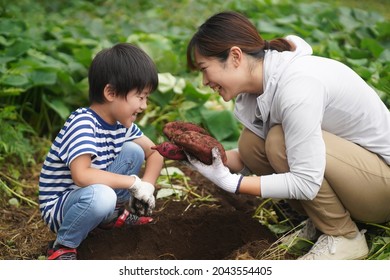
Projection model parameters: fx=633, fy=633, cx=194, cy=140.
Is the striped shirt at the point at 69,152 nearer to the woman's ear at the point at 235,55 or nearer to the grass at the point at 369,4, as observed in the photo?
the woman's ear at the point at 235,55

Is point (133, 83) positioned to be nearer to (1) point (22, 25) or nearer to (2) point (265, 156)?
(2) point (265, 156)

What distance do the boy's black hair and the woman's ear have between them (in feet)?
0.99

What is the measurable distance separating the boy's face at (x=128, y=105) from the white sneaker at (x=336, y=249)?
87cm

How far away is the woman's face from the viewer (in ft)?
7.98

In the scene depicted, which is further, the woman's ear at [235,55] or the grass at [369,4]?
the grass at [369,4]

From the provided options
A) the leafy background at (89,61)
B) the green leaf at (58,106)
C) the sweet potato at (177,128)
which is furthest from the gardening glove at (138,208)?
the green leaf at (58,106)

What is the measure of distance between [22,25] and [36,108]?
88cm

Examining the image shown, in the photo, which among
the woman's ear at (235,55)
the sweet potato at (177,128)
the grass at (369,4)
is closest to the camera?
the woman's ear at (235,55)

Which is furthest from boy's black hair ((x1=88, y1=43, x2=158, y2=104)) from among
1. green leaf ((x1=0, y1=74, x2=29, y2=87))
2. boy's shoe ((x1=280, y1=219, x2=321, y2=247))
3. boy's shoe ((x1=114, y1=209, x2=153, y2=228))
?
green leaf ((x1=0, y1=74, x2=29, y2=87))

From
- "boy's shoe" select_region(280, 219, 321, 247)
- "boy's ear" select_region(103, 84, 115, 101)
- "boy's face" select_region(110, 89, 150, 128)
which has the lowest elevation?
"boy's shoe" select_region(280, 219, 321, 247)

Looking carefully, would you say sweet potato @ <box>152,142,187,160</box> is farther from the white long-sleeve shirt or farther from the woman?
the white long-sleeve shirt

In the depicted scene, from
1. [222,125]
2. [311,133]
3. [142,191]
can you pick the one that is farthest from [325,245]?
[222,125]

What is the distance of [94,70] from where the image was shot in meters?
2.42

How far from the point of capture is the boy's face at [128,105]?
240 centimetres
